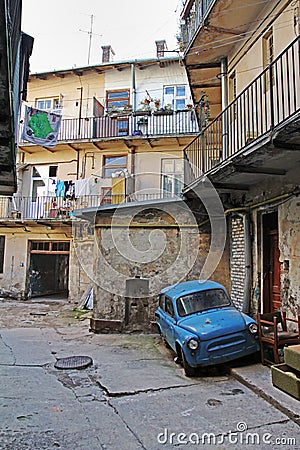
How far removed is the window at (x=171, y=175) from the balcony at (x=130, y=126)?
1416 millimetres

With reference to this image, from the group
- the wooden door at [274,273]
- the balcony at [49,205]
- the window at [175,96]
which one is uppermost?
the window at [175,96]

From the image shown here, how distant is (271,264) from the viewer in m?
8.29

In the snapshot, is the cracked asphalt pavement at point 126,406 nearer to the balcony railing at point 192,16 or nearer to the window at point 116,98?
the balcony railing at point 192,16

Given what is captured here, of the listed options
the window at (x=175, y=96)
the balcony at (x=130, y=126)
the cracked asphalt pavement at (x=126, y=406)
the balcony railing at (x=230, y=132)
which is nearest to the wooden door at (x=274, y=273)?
the balcony railing at (x=230, y=132)

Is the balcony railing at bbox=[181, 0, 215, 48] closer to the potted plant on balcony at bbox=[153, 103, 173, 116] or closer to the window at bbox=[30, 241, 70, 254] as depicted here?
the potted plant on balcony at bbox=[153, 103, 173, 116]

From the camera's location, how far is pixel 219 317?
675 cm

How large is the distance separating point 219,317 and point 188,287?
1387 millimetres

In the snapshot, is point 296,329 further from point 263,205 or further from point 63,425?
point 63,425

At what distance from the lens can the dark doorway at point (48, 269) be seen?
1908cm

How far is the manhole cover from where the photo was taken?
7.07 metres

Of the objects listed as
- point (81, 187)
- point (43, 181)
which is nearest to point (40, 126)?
point (81, 187)

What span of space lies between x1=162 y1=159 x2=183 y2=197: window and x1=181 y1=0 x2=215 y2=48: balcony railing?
7.58m

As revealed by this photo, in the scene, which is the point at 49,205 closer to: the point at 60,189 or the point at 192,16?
the point at 60,189

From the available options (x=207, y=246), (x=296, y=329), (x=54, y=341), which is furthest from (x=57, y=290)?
(x=296, y=329)
